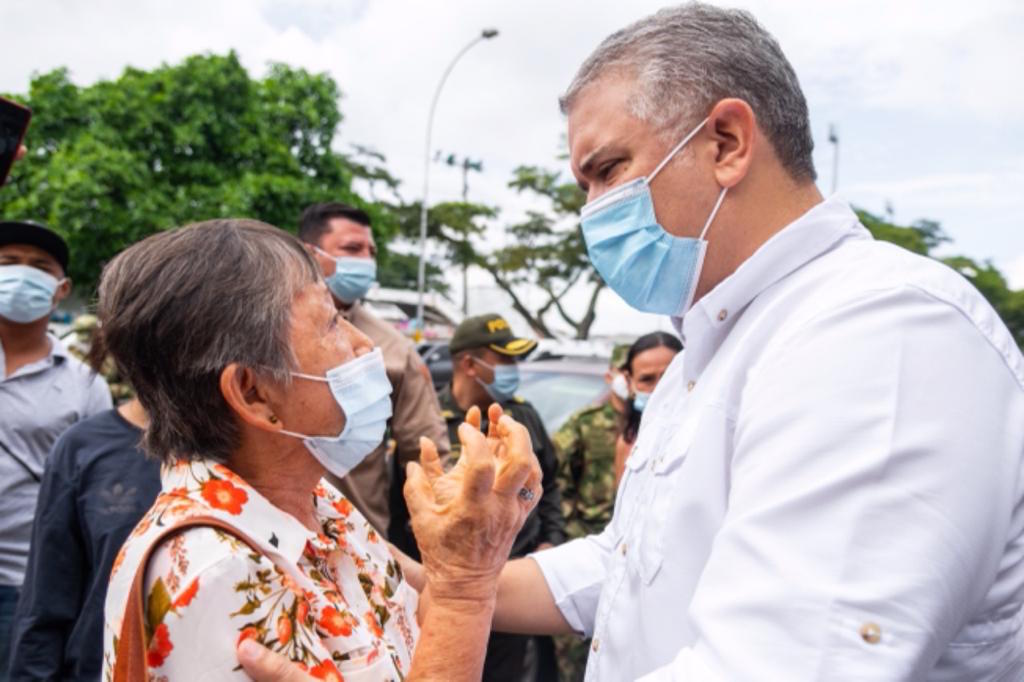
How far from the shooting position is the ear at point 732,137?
1554 mm

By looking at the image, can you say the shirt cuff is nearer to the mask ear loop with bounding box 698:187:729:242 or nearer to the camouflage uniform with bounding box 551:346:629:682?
the mask ear loop with bounding box 698:187:729:242

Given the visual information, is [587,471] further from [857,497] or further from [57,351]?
[857,497]

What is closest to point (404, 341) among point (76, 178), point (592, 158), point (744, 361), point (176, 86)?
point (592, 158)

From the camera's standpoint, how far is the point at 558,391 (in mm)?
6898

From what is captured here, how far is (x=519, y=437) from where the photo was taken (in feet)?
4.90

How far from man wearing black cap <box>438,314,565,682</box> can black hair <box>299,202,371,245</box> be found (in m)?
0.83

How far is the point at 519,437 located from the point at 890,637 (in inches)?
26.3

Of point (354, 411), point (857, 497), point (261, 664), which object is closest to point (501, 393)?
point (354, 411)

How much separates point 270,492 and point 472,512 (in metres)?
0.58

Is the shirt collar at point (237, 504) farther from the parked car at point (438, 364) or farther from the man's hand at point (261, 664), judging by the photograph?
the parked car at point (438, 364)

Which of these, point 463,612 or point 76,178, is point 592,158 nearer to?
point 463,612

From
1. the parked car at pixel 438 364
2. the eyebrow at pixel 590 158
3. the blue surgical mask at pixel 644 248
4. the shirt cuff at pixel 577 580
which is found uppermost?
the eyebrow at pixel 590 158

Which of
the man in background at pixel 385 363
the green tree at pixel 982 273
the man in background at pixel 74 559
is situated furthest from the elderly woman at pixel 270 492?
the green tree at pixel 982 273

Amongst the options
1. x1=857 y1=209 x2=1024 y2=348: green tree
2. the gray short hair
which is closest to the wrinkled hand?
the gray short hair
